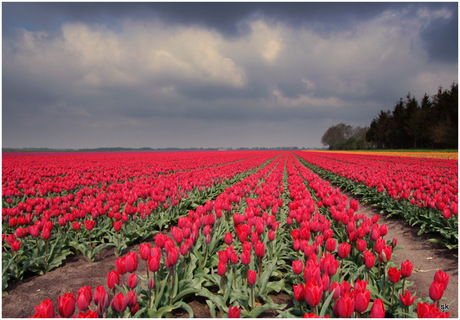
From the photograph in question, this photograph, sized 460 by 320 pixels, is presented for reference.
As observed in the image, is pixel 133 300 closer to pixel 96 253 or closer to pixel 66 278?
pixel 66 278

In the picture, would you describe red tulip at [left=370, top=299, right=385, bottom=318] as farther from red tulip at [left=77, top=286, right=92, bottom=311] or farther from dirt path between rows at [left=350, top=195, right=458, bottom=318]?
red tulip at [left=77, top=286, right=92, bottom=311]

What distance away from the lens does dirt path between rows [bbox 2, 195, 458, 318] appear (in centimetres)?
294

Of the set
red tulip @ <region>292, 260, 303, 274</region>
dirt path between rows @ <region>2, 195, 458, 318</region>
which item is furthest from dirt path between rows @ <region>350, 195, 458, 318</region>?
red tulip @ <region>292, 260, 303, 274</region>

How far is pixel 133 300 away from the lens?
2.02 meters

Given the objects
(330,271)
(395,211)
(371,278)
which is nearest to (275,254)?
(371,278)

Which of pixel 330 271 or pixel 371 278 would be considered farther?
pixel 371 278

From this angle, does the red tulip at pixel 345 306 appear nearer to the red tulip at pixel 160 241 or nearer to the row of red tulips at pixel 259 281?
the row of red tulips at pixel 259 281

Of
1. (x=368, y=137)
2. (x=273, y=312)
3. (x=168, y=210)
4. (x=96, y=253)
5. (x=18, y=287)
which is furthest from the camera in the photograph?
(x=368, y=137)

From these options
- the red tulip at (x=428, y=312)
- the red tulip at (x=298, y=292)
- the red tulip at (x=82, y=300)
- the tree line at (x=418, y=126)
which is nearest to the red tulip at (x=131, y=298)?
the red tulip at (x=82, y=300)

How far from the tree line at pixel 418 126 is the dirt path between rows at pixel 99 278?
51769mm

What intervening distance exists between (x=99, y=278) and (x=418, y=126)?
68323mm

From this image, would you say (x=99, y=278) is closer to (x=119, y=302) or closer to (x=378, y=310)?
(x=119, y=302)

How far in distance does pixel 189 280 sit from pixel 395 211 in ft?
19.2

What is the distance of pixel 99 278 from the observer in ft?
11.8
